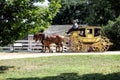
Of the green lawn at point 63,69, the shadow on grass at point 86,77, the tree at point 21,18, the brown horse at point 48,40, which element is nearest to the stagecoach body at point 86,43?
the brown horse at point 48,40

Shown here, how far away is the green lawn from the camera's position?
588 inches

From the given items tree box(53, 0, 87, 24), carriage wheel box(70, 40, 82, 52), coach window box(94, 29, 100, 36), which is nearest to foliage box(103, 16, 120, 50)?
coach window box(94, 29, 100, 36)

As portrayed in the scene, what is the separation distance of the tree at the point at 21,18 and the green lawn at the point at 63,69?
1630 millimetres

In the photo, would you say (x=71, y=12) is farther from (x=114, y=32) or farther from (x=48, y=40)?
(x=48, y=40)

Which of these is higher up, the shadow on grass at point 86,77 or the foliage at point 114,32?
the shadow on grass at point 86,77

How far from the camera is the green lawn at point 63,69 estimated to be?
14934 mm

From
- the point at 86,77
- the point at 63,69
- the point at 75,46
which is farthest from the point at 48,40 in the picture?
the point at 86,77

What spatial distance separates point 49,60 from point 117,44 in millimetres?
16424

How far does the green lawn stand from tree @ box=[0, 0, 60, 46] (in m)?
1.63

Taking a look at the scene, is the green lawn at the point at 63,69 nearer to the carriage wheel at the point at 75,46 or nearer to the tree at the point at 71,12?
the carriage wheel at the point at 75,46

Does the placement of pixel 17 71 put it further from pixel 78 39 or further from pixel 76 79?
pixel 78 39

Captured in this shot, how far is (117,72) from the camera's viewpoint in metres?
15.9

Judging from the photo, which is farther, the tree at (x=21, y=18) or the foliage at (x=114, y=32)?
the foliage at (x=114, y=32)

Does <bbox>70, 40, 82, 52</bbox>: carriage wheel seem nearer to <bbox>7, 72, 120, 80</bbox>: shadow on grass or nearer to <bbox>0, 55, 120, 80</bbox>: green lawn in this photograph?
<bbox>0, 55, 120, 80</bbox>: green lawn
